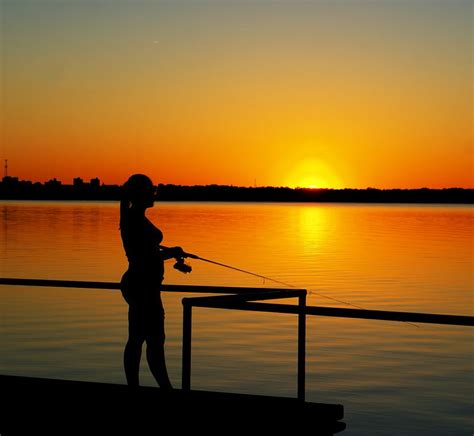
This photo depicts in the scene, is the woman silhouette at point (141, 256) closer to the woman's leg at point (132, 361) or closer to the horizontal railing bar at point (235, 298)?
the woman's leg at point (132, 361)

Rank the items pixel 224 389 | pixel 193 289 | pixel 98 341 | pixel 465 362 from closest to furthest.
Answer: pixel 193 289
pixel 224 389
pixel 465 362
pixel 98 341

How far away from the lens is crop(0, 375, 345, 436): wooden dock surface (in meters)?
7.04

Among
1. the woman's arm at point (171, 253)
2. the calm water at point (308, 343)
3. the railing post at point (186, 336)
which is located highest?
the woman's arm at point (171, 253)

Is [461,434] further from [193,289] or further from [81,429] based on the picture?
[81,429]

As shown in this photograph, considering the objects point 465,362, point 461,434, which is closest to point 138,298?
point 461,434

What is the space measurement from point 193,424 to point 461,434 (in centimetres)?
550

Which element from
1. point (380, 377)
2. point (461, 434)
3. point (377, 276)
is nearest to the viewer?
point (461, 434)

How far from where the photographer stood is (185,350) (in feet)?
23.5

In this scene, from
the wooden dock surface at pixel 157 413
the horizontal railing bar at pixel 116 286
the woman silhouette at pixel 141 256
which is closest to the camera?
the wooden dock surface at pixel 157 413

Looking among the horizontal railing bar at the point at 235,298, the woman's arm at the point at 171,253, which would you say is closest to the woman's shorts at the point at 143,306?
the woman's arm at the point at 171,253

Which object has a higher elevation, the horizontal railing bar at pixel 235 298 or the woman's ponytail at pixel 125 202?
the woman's ponytail at pixel 125 202

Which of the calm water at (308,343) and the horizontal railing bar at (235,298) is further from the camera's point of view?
the calm water at (308,343)

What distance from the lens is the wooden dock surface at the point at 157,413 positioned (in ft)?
23.1

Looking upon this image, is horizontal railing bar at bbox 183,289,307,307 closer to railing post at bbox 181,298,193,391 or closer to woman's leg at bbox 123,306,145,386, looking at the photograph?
railing post at bbox 181,298,193,391
